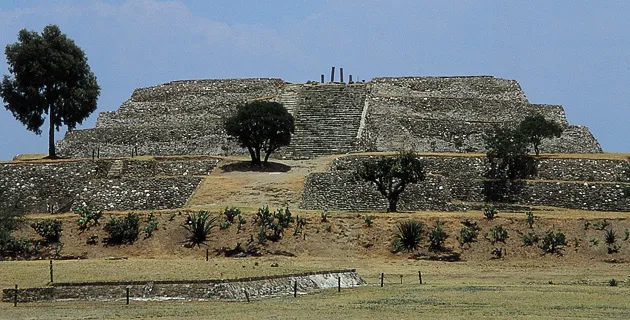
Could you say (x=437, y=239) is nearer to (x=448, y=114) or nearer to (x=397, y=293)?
(x=397, y=293)

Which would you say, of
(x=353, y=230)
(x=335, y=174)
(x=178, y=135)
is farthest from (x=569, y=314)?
(x=178, y=135)

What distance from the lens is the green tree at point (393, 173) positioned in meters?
56.7

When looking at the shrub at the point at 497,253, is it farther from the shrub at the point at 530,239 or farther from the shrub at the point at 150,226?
the shrub at the point at 150,226

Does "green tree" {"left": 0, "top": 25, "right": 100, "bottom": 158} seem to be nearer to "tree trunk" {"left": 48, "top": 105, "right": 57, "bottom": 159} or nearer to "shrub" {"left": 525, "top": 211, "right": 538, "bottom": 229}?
"tree trunk" {"left": 48, "top": 105, "right": 57, "bottom": 159}

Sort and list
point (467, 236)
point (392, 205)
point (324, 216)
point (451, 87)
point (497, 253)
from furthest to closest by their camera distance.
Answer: point (451, 87), point (392, 205), point (324, 216), point (467, 236), point (497, 253)

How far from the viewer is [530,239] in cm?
5056

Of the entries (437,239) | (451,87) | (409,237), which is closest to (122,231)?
(409,237)

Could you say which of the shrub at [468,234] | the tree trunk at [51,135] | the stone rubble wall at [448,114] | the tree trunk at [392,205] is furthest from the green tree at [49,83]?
the shrub at [468,234]

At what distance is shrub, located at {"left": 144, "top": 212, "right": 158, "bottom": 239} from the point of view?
51.9 m

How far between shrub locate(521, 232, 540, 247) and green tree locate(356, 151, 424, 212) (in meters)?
7.57

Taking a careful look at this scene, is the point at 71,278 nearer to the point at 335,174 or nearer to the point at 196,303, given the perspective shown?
the point at 196,303

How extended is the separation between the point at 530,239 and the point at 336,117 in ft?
92.9

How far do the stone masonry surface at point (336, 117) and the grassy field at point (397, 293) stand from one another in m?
24.7

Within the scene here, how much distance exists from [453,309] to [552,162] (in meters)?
34.6
